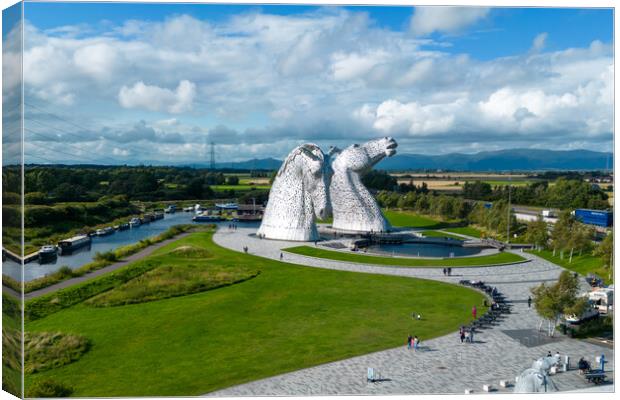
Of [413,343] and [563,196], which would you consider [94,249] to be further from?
[563,196]

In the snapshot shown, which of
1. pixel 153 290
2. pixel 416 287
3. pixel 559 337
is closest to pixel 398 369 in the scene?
pixel 559 337

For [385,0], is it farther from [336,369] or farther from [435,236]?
[435,236]

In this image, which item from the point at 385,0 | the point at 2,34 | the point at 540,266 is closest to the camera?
the point at 2,34

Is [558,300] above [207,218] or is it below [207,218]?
above

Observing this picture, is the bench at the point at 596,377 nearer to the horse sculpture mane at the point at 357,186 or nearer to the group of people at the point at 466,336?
the group of people at the point at 466,336

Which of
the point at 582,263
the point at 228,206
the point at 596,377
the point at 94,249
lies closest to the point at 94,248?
the point at 94,249

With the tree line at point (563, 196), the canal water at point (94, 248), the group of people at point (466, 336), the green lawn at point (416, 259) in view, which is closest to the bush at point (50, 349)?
the canal water at point (94, 248)
